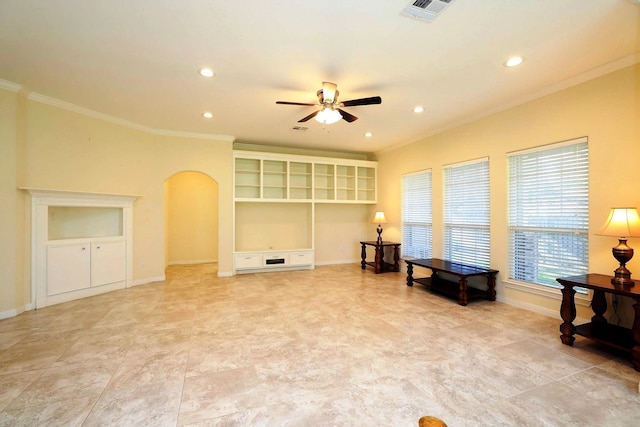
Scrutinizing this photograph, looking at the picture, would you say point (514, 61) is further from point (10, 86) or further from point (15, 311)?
point (15, 311)

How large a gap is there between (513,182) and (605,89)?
1.40 meters

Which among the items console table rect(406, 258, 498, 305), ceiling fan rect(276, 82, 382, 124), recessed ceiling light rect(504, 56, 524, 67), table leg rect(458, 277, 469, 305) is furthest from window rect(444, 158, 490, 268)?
ceiling fan rect(276, 82, 382, 124)

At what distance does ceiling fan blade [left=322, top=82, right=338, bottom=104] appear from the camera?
326 centimetres

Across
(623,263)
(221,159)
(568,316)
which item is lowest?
(568,316)

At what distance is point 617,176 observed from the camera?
304 cm

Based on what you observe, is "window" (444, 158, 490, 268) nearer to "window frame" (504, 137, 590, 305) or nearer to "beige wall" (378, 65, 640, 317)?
"beige wall" (378, 65, 640, 317)

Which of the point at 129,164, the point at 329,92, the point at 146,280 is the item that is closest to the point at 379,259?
the point at 329,92

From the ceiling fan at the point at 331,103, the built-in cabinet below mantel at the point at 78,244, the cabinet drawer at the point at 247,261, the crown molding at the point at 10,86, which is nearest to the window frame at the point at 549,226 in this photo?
the ceiling fan at the point at 331,103

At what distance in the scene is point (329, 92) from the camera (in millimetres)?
3352

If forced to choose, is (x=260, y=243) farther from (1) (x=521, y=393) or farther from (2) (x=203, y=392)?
(1) (x=521, y=393)

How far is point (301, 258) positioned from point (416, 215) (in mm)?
2782

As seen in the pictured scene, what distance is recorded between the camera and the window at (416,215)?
582cm

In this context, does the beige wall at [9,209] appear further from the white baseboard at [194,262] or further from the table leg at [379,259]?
the table leg at [379,259]

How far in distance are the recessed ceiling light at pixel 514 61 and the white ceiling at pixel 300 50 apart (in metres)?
0.07
